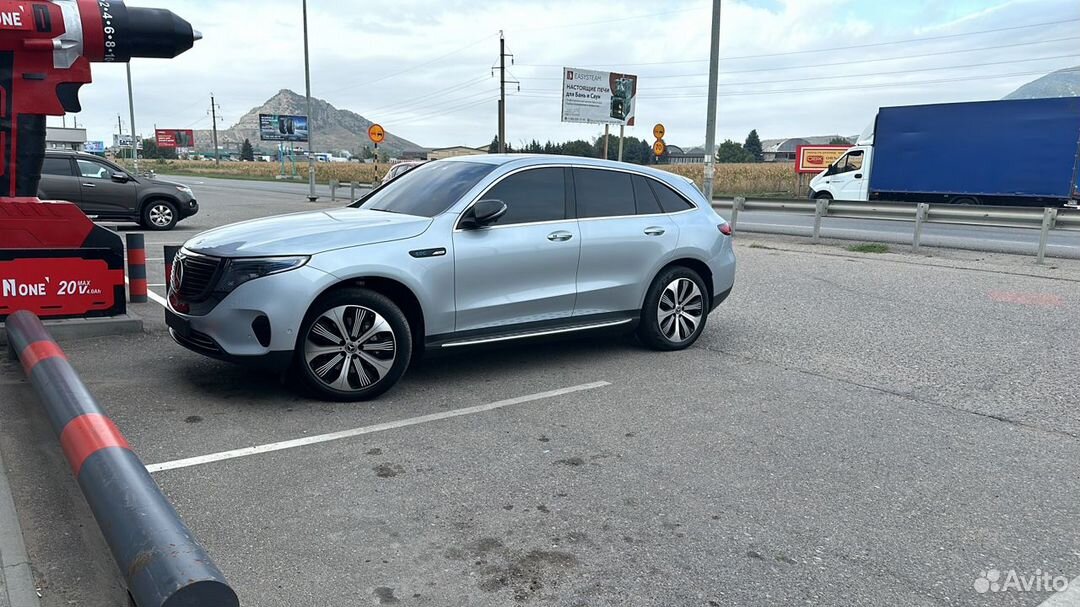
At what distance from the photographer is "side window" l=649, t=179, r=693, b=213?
700 centimetres

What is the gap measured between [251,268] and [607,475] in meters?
2.56

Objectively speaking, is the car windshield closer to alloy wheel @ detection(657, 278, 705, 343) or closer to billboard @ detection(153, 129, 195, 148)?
alloy wheel @ detection(657, 278, 705, 343)

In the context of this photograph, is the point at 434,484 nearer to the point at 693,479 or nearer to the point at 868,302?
the point at 693,479

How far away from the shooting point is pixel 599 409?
213 inches

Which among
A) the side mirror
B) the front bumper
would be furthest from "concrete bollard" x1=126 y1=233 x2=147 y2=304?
the side mirror

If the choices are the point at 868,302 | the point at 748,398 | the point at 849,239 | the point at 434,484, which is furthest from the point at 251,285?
the point at 849,239

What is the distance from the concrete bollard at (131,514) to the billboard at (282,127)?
72155 mm

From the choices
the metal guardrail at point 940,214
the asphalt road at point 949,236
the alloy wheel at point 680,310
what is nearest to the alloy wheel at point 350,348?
the alloy wheel at point 680,310

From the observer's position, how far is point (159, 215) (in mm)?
16672

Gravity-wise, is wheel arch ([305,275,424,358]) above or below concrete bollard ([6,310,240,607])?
above

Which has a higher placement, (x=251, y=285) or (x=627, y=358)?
(x=251, y=285)

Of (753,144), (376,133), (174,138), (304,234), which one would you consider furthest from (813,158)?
Answer: (174,138)

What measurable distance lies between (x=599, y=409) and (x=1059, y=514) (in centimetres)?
264

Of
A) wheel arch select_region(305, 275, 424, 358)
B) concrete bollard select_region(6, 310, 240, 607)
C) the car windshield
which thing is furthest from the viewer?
the car windshield
